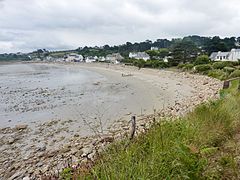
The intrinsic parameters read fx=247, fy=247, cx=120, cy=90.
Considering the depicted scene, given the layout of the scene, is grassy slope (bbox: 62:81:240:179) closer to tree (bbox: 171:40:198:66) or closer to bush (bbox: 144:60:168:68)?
bush (bbox: 144:60:168:68)

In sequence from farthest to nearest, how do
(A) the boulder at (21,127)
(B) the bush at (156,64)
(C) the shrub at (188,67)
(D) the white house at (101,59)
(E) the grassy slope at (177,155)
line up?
1. (D) the white house at (101,59)
2. (B) the bush at (156,64)
3. (C) the shrub at (188,67)
4. (A) the boulder at (21,127)
5. (E) the grassy slope at (177,155)

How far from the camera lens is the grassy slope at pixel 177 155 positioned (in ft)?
8.85

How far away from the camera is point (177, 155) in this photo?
9.82ft

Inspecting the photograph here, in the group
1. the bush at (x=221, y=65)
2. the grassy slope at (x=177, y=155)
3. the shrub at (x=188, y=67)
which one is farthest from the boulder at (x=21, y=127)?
the shrub at (x=188, y=67)

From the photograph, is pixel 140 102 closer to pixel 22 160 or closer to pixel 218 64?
pixel 22 160

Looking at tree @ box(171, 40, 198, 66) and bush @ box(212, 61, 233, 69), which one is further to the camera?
tree @ box(171, 40, 198, 66)

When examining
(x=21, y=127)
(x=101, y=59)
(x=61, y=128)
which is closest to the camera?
(x=61, y=128)

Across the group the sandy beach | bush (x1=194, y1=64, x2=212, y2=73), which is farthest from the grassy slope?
bush (x1=194, y1=64, x2=212, y2=73)

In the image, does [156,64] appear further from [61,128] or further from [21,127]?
[21,127]

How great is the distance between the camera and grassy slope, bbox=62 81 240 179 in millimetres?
2698

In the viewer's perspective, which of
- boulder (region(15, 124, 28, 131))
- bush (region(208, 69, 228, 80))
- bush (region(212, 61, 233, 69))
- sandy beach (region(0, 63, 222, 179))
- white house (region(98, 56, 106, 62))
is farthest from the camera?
white house (region(98, 56, 106, 62))

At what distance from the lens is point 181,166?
2.79 meters

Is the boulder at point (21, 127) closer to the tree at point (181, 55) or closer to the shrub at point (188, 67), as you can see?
the shrub at point (188, 67)

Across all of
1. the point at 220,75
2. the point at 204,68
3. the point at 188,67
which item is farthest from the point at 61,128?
the point at 188,67
